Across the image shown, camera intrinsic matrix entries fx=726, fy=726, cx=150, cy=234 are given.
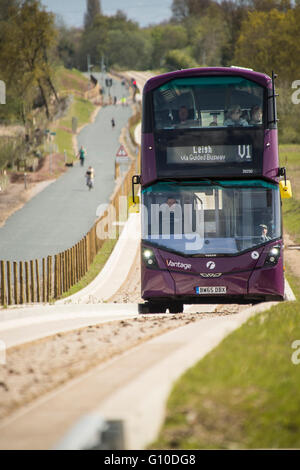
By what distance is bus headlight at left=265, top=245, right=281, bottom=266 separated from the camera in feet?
47.7

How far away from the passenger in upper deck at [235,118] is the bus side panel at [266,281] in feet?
9.39

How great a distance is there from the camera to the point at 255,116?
14.5 m

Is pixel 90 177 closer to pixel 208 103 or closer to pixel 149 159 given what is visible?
pixel 208 103

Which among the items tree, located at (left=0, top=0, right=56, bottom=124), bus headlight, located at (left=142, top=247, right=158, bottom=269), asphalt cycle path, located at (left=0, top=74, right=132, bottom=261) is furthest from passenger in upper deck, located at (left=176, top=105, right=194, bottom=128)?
tree, located at (left=0, top=0, right=56, bottom=124)

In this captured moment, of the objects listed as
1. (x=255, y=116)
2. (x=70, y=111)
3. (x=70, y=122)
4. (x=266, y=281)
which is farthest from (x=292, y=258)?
(x=70, y=111)

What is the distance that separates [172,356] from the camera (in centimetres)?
729

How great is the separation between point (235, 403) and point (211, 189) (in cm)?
870

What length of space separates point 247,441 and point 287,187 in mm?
9572

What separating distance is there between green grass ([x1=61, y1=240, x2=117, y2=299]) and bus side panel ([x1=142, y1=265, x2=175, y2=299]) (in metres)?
7.30

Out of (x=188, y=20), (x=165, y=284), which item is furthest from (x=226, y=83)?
(x=188, y=20)

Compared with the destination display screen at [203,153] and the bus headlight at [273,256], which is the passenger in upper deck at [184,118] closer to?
the destination display screen at [203,153]

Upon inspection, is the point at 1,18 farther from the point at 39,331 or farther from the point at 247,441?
the point at 247,441

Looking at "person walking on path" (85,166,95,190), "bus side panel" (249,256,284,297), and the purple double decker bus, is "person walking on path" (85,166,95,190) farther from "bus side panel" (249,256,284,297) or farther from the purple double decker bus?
"bus side panel" (249,256,284,297)

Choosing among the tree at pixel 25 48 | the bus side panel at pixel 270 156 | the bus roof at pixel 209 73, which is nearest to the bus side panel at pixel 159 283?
the bus side panel at pixel 270 156
